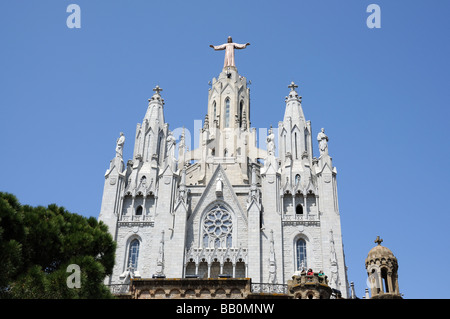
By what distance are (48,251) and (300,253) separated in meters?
23.7

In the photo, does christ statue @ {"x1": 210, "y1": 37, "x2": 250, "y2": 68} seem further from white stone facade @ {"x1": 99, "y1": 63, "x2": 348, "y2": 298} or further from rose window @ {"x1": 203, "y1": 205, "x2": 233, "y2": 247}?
rose window @ {"x1": 203, "y1": 205, "x2": 233, "y2": 247}

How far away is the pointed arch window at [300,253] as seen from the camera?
40.7 metres

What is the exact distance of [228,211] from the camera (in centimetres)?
4388

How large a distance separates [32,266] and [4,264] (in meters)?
2.24

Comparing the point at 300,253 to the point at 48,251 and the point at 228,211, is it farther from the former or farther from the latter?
the point at 48,251

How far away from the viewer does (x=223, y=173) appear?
149 ft

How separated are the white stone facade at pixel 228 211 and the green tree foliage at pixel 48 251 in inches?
522

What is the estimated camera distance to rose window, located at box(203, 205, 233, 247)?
42.4m

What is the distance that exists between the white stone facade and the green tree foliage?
13271 millimetres

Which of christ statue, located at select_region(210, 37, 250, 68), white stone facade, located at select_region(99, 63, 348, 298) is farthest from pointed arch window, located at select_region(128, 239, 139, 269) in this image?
christ statue, located at select_region(210, 37, 250, 68)

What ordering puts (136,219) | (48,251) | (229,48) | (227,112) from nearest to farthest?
(48,251)
(136,219)
(227,112)
(229,48)

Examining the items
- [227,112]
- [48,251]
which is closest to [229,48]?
[227,112]
